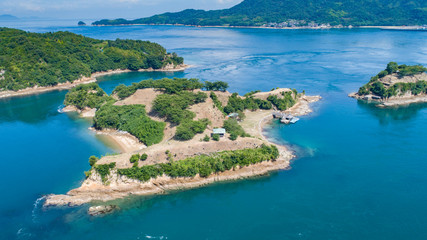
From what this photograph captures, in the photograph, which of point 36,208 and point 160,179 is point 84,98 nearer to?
point 36,208

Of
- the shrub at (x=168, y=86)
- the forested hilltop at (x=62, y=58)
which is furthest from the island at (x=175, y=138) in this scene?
the forested hilltop at (x=62, y=58)


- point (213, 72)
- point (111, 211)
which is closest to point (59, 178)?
point (111, 211)

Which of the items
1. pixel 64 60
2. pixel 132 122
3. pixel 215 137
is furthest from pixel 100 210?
pixel 64 60

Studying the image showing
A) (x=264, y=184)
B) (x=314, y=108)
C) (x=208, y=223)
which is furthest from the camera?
(x=314, y=108)

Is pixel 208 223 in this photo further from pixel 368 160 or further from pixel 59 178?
pixel 368 160

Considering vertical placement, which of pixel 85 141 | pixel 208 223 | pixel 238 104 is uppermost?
pixel 238 104

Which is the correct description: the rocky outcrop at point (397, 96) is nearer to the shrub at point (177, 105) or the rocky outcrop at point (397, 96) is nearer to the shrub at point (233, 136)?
the shrub at point (177, 105)
